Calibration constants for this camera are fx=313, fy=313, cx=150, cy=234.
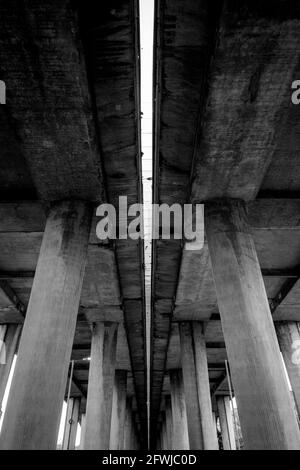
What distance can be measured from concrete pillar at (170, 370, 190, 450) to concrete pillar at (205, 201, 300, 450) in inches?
674

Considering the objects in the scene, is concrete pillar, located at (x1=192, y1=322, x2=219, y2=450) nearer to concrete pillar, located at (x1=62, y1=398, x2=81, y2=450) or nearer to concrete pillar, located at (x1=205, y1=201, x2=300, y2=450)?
concrete pillar, located at (x1=205, y1=201, x2=300, y2=450)

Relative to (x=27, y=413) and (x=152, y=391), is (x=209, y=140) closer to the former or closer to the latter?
(x=27, y=413)

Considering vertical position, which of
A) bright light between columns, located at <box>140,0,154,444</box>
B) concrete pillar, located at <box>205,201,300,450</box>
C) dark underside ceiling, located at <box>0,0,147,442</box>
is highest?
bright light between columns, located at <box>140,0,154,444</box>

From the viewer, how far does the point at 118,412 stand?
21750mm

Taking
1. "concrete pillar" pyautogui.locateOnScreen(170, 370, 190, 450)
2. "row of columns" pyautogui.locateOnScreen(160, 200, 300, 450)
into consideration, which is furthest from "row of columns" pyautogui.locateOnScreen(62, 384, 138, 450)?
"row of columns" pyautogui.locateOnScreen(160, 200, 300, 450)

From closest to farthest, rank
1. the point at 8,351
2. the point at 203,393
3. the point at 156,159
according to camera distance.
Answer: the point at 156,159 < the point at 203,393 < the point at 8,351

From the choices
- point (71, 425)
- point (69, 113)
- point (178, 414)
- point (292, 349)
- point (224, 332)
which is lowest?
point (224, 332)

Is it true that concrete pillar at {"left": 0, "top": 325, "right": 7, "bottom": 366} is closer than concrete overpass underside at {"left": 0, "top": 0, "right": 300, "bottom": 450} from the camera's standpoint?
No

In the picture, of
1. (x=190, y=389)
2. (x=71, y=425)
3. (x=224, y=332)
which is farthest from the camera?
(x=71, y=425)

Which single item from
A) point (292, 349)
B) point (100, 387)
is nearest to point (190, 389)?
point (100, 387)

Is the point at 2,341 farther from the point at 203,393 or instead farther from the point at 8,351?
the point at 203,393

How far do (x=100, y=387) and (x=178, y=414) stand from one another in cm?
1056

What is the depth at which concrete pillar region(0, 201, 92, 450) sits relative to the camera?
17.8 feet

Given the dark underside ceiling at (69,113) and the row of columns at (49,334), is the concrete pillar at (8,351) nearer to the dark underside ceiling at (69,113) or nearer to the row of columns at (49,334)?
the dark underside ceiling at (69,113)
